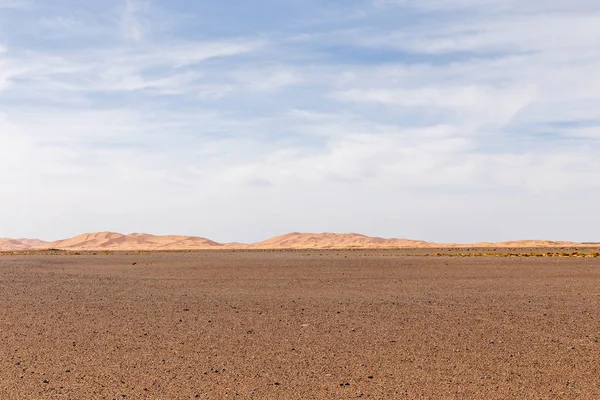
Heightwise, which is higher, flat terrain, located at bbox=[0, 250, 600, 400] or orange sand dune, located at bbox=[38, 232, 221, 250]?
orange sand dune, located at bbox=[38, 232, 221, 250]

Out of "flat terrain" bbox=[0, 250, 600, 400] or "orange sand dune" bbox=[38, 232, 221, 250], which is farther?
"orange sand dune" bbox=[38, 232, 221, 250]

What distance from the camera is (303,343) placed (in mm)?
11594

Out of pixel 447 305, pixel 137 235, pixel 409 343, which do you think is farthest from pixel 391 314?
pixel 137 235

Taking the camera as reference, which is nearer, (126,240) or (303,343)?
(303,343)

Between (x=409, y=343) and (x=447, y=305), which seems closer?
(x=409, y=343)

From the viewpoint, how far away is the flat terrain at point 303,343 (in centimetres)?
858

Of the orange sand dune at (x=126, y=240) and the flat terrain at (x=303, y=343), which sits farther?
the orange sand dune at (x=126, y=240)

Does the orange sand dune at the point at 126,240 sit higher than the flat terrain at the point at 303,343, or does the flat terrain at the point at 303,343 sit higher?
the orange sand dune at the point at 126,240

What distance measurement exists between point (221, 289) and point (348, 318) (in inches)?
338

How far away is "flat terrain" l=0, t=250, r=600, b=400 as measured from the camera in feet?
28.1

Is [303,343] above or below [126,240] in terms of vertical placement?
below

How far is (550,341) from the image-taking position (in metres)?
11.7

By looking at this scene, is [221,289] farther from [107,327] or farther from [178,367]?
[178,367]

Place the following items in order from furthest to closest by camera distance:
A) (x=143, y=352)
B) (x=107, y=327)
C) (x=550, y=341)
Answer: (x=107, y=327) → (x=550, y=341) → (x=143, y=352)
